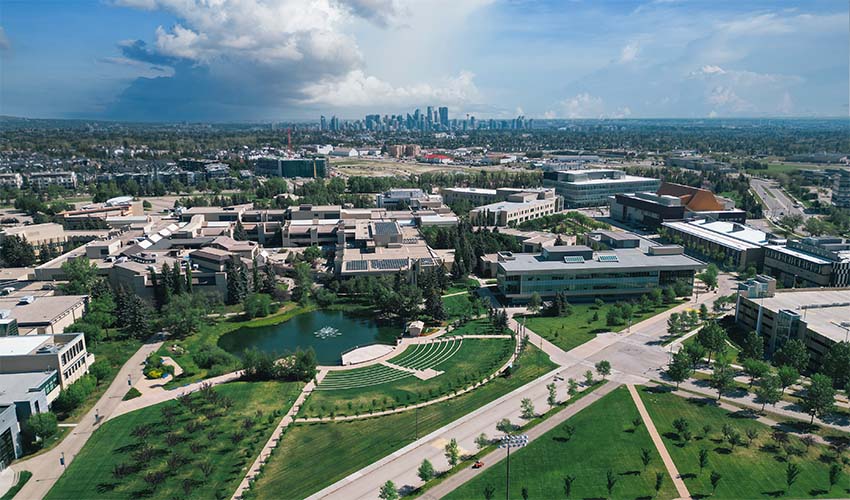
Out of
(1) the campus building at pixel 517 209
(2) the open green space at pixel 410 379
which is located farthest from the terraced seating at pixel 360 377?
(1) the campus building at pixel 517 209

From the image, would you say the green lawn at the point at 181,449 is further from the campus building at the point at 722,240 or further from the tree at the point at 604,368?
the campus building at the point at 722,240

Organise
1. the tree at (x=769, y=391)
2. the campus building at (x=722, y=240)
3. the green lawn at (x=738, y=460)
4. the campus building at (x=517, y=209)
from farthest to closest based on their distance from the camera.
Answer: the campus building at (x=517, y=209) < the campus building at (x=722, y=240) < the tree at (x=769, y=391) < the green lawn at (x=738, y=460)

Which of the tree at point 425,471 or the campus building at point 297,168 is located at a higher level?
the campus building at point 297,168

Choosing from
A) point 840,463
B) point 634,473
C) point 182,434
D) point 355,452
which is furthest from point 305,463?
point 840,463

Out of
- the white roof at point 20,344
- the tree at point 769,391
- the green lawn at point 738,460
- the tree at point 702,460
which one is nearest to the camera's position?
the green lawn at point 738,460

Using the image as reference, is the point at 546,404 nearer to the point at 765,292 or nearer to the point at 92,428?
the point at 765,292

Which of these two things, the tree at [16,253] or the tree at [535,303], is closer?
the tree at [535,303]
